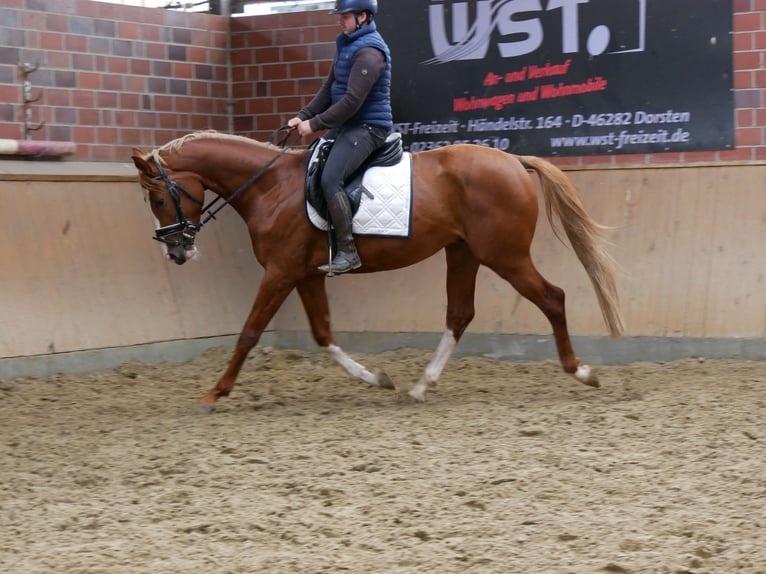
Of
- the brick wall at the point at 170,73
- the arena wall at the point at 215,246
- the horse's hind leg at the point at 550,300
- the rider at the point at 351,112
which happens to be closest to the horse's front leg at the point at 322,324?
the rider at the point at 351,112

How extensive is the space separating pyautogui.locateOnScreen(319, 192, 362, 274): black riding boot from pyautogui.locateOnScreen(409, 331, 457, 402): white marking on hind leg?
2.76 feet

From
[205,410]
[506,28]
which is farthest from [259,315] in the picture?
[506,28]

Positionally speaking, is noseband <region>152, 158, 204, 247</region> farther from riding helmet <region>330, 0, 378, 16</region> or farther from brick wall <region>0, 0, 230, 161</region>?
brick wall <region>0, 0, 230, 161</region>

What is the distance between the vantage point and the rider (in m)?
6.61

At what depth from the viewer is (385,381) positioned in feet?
23.3

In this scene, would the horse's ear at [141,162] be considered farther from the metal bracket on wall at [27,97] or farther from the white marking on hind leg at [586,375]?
the white marking on hind leg at [586,375]

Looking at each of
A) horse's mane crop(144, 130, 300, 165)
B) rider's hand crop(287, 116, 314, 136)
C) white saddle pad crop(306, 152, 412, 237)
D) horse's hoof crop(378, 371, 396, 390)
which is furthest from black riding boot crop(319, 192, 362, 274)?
horse's hoof crop(378, 371, 396, 390)

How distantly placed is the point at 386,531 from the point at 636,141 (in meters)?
4.87

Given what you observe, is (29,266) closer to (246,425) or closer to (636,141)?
(246,425)

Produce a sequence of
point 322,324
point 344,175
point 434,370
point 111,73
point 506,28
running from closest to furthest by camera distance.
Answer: point 344,175 < point 434,370 < point 322,324 < point 506,28 < point 111,73

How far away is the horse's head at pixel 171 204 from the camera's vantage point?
675 cm

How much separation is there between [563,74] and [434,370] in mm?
2816

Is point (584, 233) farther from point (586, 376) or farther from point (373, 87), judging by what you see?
point (373, 87)

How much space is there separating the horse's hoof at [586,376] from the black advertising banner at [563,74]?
2092mm
